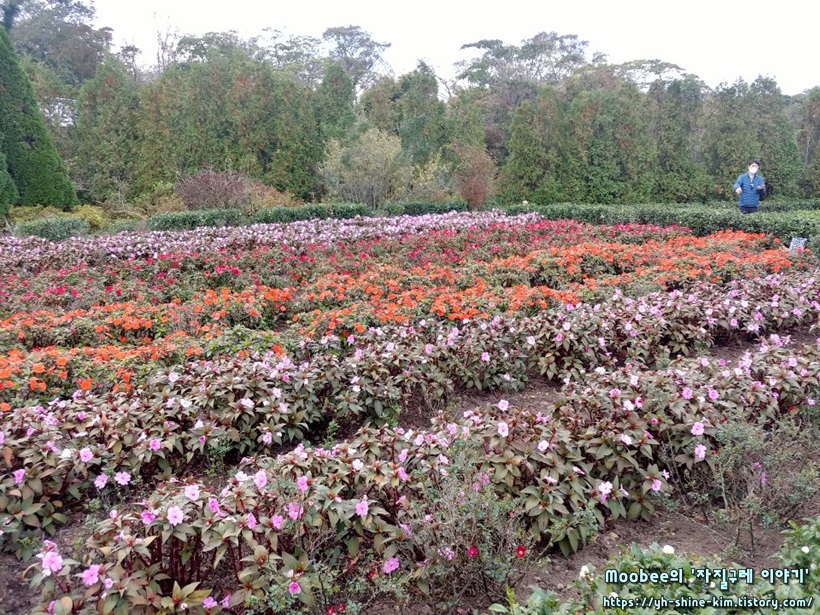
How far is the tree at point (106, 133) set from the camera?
1694 cm

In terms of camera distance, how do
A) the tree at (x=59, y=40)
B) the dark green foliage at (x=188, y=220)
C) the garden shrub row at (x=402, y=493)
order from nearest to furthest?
the garden shrub row at (x=402, y=493), the dark green foliage at (x=188, y=220), the tree at (x=59, y=40)

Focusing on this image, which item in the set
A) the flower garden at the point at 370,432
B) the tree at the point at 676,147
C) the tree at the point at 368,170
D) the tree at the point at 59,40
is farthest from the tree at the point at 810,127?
the tree at the point at 59,40

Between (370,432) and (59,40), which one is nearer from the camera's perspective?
(370,432)

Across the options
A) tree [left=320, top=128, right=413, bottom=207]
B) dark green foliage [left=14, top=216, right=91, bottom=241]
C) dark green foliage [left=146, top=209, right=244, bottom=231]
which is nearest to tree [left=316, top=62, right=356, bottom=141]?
tree [left=320, top=128, right=413, bottom=207]

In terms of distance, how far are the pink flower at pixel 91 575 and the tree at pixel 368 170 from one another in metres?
12.9

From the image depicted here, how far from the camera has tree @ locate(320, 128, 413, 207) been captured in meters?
14.1

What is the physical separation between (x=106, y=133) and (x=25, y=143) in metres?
2.78

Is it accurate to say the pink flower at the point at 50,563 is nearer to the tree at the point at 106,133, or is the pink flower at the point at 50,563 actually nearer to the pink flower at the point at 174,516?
the pink flower at the point at 174,516

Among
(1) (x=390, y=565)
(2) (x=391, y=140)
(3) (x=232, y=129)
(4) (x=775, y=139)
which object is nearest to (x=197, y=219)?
(2) (x=391, y=140)

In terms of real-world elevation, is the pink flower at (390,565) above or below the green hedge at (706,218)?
below

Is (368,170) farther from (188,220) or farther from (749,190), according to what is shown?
(749,190)

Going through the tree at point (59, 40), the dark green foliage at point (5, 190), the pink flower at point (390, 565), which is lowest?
the pink flower at point (390, 565)

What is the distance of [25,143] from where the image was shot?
14555 millimetres

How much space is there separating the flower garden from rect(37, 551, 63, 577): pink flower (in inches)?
3.5
